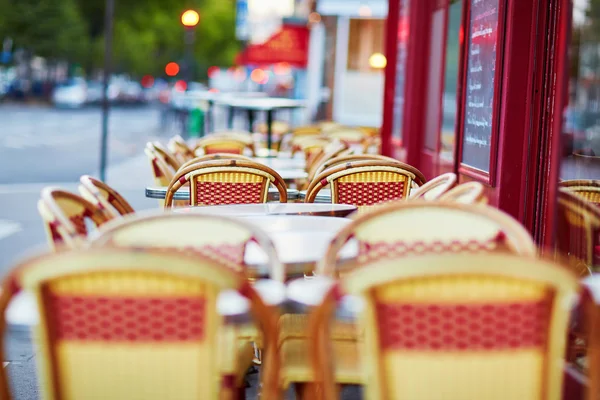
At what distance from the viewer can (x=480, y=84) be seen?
286 inches

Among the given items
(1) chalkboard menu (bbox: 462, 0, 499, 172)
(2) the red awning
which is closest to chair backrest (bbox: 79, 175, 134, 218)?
(1) chalkboard menu (bbox: 462, 0, 499, 172)

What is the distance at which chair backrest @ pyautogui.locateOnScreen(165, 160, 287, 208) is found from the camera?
5898mm

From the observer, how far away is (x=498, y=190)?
251 inches

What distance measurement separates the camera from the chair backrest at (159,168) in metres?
7.25

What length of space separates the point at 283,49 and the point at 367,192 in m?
23.8

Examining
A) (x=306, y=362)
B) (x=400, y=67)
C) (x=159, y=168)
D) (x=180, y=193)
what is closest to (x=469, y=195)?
(x=306, y=362)

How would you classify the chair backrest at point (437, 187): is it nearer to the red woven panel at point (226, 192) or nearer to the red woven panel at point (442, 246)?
the red woven panel at point (442, 246)

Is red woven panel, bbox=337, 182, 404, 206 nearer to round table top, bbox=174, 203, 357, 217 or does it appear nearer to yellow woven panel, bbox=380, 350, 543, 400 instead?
round table top, bbox=174, 203, 357, 217

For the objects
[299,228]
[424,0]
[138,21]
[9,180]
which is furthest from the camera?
[138,21]

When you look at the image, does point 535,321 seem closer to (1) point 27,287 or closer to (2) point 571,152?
(1) point 27,287

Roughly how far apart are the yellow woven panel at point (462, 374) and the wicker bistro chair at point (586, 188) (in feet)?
6.11

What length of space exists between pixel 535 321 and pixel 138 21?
6034 cm

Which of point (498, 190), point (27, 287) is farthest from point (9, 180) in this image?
point (27, 287)

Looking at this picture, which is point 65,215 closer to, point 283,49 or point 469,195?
point 469,195
